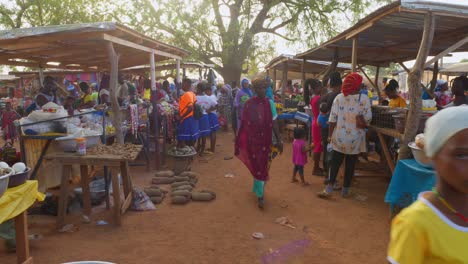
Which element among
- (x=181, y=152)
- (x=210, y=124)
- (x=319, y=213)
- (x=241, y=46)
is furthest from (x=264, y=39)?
(x=319, y=213)

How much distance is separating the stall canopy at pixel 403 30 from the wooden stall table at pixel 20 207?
4.47 metres

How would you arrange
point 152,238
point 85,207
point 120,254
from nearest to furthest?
point 120,254, point 152,238, point 85,207

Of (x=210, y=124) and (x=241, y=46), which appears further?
(x=241, y=46)

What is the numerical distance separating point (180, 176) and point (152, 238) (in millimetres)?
2539

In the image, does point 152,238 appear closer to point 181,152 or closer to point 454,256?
point 181,152

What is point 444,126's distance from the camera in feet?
3.96

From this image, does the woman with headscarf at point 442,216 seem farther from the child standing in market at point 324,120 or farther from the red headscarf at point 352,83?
the child standing in market at point 324,120

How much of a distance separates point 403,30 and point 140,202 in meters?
5.39

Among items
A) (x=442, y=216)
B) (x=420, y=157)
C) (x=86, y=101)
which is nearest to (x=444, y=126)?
(x=442, y=216)

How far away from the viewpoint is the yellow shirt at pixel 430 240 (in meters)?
1.21

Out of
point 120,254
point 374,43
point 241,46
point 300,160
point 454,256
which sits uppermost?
point 241,46

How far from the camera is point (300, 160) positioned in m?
6.25

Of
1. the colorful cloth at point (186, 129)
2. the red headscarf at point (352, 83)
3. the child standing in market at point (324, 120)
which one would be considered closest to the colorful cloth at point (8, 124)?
the colorful cloth at point (186, 129)

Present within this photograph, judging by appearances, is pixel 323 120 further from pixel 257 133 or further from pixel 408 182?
pixel 408 182
